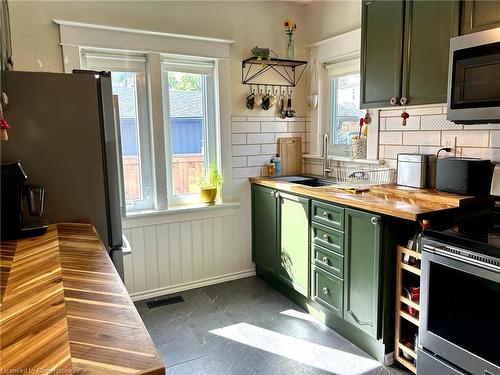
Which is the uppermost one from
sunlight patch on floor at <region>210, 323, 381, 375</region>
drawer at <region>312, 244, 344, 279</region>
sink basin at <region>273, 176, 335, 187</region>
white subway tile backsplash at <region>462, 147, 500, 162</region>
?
white subway tile backsplash at <region>462, 147, 500, 162</region>

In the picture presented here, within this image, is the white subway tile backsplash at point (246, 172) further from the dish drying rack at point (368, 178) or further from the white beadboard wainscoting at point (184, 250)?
the dish drying rack at point (368, 178)

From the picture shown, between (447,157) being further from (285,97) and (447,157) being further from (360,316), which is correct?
(285,97)

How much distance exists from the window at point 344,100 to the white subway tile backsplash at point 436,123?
2.01 feet

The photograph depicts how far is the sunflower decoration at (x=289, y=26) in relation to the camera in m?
3.21

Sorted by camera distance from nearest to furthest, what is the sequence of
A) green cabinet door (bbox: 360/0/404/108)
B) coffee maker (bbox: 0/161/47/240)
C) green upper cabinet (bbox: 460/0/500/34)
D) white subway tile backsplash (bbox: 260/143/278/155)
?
coffee maker (bbox: 0/161/47/240) → green upper cabinet (bbox: 460/0/500/34) → green cabinet door (bbox: 360/0/404/108) → white subway tile backsplash (bbox: 260/143/278/155)

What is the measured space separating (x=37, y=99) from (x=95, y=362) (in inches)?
62.5

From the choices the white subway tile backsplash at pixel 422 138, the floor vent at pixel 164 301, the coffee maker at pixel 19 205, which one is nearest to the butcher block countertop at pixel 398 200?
the white subway tile backsplash at pixel 422 138

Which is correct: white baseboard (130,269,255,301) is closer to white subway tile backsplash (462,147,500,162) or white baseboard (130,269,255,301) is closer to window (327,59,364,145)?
window (327,59,364,145)

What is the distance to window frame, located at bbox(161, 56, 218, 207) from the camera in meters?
3.02

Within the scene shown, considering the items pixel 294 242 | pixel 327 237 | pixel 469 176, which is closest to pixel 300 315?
pixel 294 242

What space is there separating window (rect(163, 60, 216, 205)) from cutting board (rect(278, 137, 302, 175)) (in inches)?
25.9

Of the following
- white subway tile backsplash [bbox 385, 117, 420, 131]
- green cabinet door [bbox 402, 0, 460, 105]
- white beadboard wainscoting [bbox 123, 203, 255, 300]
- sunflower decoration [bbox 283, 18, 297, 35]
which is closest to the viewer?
green cabinet door [bbox 402, 0, 460, 105]

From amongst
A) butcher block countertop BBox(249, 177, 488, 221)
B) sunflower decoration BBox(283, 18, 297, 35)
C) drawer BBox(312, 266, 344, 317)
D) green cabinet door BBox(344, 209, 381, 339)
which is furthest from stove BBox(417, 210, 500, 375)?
sunflower decoration BBox(283, 18, 297, 35)

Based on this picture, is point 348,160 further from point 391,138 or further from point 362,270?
point 362,270
